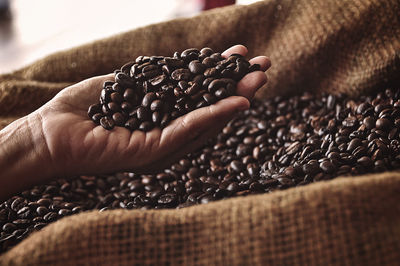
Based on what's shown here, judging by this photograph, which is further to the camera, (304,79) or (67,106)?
(304,79)

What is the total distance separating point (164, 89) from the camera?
1255mm

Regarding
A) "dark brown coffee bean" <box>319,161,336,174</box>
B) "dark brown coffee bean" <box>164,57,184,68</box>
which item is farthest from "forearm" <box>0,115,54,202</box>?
"dark brown coffee bean" <box>319,161,336,174</box>

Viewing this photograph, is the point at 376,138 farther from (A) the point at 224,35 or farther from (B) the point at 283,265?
(A) the point at 224,35

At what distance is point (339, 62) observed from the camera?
179cm

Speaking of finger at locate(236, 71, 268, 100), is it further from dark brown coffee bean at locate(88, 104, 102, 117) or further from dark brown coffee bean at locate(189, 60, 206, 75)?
dark brown coffee bean at locate(88, 104, 102, 117)

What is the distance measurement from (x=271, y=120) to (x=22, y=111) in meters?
1.12

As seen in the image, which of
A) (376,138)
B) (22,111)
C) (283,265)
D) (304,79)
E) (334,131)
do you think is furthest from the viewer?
(304,79)

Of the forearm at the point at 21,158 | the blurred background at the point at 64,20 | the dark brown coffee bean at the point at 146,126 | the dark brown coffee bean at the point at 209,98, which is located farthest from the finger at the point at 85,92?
the blurred background at the point at 64,20

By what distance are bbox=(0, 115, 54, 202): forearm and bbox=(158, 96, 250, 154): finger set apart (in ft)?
1.30

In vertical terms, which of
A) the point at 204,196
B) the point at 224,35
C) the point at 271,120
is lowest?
the point at 271,120

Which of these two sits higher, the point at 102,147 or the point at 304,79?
the point at 102,147

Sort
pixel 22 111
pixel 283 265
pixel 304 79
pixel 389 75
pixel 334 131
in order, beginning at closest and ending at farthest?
pixel 283 265, pixel 334 131, pixel 389 75, pixel 22 111, pixel 304 79

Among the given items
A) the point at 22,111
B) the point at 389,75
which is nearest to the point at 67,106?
the point at 22,111

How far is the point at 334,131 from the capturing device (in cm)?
145
